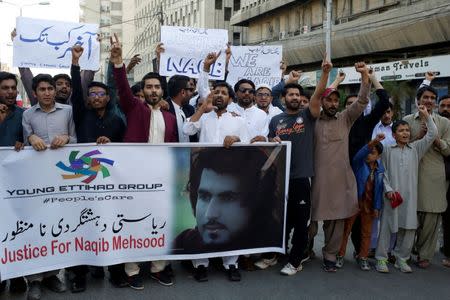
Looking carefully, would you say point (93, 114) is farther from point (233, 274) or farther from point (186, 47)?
point (186, 47)

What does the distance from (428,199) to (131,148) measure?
3339mm

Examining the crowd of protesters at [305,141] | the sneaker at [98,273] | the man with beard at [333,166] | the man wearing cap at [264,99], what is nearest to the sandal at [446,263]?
the crowd of protesters at [305,141]

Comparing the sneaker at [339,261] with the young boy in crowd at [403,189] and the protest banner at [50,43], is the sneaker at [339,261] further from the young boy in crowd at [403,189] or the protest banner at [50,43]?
the protest banner at [50,43]

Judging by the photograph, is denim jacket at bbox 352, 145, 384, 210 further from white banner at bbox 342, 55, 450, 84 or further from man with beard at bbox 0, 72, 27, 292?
white banner at bbox 342, 55, 450, 84

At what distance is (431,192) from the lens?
590cm

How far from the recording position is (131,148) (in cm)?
496

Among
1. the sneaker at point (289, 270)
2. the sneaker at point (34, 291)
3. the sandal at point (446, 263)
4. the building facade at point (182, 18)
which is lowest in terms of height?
the sandal at point (446, 263)

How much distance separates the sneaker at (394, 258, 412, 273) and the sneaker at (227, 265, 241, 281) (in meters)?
→ 1.85

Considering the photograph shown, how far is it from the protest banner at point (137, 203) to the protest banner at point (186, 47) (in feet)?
8.49

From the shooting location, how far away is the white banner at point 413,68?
20.7 m

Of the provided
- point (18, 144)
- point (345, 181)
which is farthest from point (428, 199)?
point (18, 144)

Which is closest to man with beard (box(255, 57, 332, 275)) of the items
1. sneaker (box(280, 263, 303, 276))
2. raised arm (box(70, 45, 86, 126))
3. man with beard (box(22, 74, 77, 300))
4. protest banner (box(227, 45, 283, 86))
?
sneaker (box(280, 263, 303, 276))

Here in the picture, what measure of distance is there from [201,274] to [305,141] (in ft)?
5.69

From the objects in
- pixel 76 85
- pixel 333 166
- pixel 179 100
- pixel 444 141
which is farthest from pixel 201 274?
pixel 444 141
